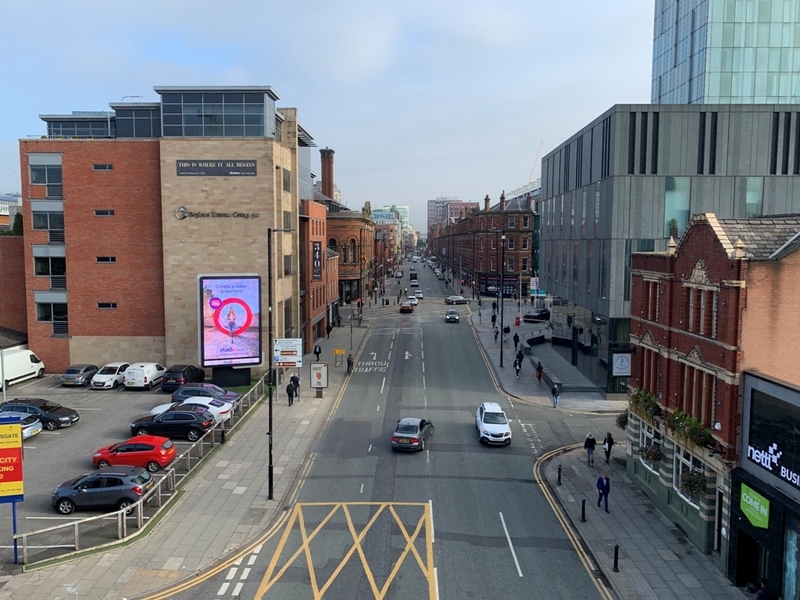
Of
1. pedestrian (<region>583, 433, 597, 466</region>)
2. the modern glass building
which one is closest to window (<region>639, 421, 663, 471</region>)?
pedestrian (<region>583, 433, 597, 466</region>)

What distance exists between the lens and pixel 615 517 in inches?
880

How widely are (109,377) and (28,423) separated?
35.2 ft

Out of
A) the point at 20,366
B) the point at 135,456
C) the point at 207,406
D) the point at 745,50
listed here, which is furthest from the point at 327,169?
the point at 135,456

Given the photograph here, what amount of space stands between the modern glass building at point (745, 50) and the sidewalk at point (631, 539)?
219ft

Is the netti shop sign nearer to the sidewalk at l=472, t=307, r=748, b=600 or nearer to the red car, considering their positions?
the red car

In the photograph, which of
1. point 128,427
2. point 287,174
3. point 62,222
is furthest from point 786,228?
point 62,222

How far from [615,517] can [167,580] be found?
1486 cm

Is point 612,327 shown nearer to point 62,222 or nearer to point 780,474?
point 780,474

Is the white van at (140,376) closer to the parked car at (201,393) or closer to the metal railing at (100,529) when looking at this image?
the parked car at (201,393)

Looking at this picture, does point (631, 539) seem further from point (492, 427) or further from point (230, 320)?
point (230, 320)

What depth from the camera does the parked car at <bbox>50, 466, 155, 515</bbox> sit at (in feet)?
71.0

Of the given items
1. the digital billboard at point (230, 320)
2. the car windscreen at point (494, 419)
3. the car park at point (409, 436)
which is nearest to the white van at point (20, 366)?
the digital billboard at point (230, 320)

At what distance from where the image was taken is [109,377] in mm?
40219

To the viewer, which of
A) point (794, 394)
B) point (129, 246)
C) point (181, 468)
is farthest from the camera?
point (129, 246)
